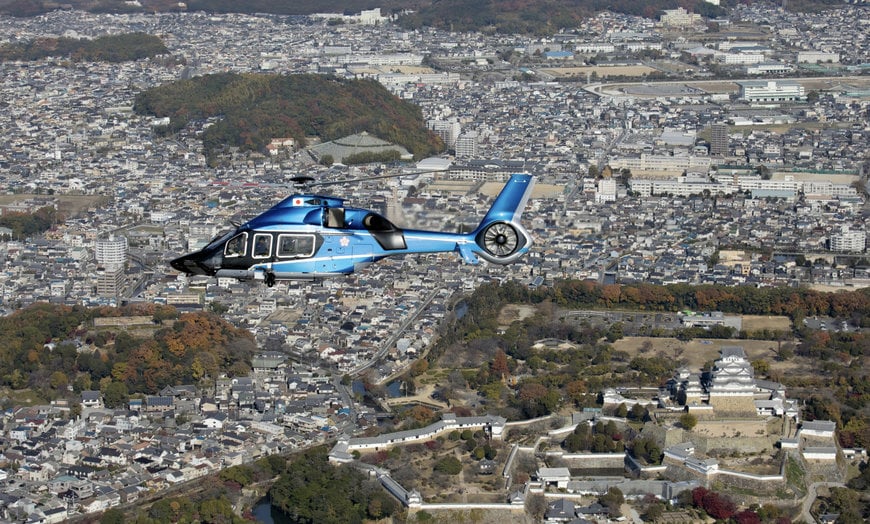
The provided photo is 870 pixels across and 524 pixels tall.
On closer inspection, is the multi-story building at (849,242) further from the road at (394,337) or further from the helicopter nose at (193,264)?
the helicopter nose at (193,264)

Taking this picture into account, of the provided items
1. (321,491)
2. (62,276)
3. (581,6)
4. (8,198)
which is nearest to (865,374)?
(321,491)

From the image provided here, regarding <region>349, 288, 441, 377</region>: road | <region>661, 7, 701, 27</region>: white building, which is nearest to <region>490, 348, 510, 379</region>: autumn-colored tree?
<region>349, 288, 441, 377</region>: road

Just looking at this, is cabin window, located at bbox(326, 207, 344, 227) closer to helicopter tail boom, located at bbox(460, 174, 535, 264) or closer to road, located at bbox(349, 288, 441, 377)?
helicopter tail boom, located at bbox(460, 174, 535, 264)

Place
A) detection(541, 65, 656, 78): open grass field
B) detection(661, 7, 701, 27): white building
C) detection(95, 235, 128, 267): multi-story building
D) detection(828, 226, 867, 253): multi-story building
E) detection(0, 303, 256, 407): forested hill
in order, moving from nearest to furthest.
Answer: detection(0, 303, 256, 407): forested hill, detection(95, 235, 128, 267): multi-story building, detection(828, 226, 867, 253): multi-story building, detection(541, 65, 656, 78): open grass field, detection(661, 7, 701, 27): white building

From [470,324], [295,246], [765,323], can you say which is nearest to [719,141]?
[765,323]

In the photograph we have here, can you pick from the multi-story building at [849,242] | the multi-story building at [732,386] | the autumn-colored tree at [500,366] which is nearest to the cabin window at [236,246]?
the multi-story building at [732,386]

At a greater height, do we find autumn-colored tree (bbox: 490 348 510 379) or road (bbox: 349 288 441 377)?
autumn-colored tree (bbox: 490 348 510 379)
